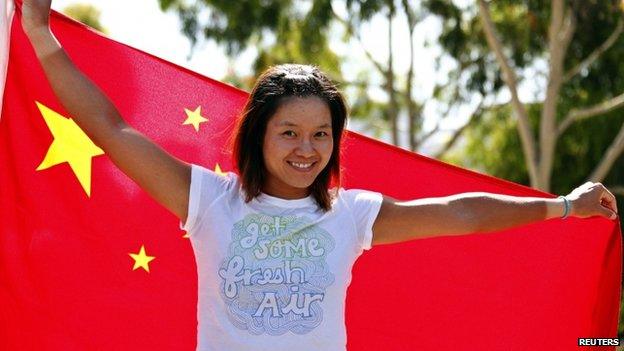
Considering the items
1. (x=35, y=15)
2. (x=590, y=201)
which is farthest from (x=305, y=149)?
(x=590, y=201)

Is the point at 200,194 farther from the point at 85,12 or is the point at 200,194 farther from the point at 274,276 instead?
the point at 85,12

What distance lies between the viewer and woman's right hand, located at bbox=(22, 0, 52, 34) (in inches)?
134

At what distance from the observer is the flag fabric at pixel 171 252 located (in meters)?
4.44

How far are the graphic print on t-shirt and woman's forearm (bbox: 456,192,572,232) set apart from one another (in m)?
0.47

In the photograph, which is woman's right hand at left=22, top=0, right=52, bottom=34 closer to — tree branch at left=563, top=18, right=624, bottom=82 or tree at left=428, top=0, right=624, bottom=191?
tree at left=428, top=0, right=624, bottom=191

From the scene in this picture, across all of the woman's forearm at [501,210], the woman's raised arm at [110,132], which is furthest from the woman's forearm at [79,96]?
the woman's forearm at [501,210]

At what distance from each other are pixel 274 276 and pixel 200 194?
0.30 meters

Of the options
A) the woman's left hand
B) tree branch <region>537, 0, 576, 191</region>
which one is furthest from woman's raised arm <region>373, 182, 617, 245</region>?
tree branch <region>537, 0, 576, 191</region>

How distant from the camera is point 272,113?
11.0ft

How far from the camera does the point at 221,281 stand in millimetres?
3291

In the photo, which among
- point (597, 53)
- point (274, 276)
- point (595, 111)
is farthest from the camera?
point (597, 53)

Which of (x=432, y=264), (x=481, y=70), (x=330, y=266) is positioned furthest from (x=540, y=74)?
(x=330, y=266)

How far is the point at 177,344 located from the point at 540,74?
18.1 m
